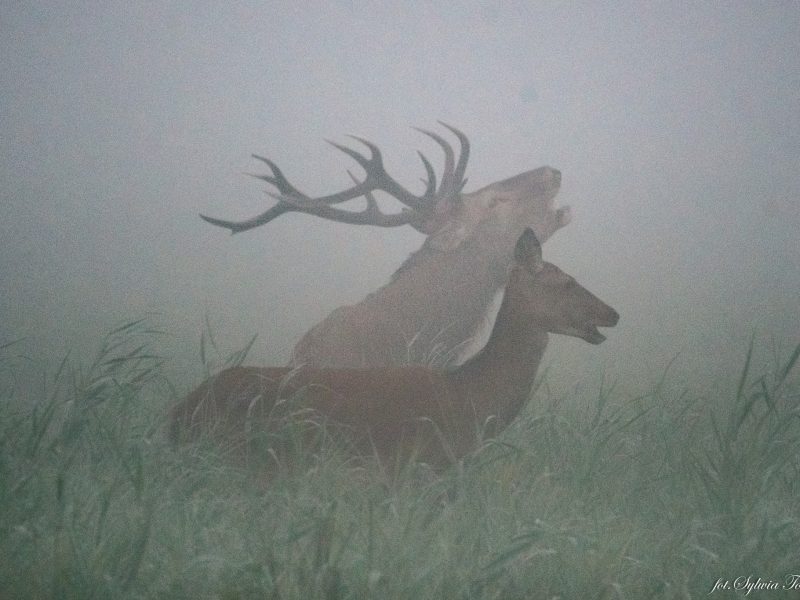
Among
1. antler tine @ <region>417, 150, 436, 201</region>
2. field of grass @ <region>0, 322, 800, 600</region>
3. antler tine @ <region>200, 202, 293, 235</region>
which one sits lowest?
field of grass @ <region>0, 322, 800, 600</region>

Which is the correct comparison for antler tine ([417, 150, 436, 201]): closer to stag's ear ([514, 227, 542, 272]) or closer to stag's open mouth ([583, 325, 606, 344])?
stag's ear ([514, 227, 542, 272])

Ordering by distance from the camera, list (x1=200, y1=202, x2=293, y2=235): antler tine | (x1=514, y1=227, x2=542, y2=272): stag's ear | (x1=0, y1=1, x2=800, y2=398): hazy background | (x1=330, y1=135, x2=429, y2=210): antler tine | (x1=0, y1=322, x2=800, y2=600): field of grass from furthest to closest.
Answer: (x1=0, y1=1, x2=800, y2=398): hazy background → (x1=330, y1=135, x2=429, y2=210): antler tine → (x1=200, y1=202, x2=293, y2=235): antler tine → (x1=514, y1=227, x2=542, y2=272): stag's ear → (x1=0, y1=322, x2=800, y2=600): field of grass

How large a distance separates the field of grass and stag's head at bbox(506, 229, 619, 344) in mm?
377

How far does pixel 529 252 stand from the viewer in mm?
2309

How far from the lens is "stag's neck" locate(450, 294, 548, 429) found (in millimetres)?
2211

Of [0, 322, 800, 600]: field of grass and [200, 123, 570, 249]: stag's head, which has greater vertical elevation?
[200, 123, 570, 249]: stag's head

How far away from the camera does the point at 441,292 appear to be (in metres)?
3.55

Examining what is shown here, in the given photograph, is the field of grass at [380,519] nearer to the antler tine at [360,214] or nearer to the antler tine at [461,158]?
the antler tine at [360,214]

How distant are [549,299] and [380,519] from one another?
88cm

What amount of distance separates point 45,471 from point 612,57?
3225mm

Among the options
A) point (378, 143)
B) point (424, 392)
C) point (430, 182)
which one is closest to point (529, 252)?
point (424, 392)

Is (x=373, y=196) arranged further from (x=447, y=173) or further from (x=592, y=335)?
(x=592, y=335)

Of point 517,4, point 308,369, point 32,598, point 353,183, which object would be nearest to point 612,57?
point 517,4

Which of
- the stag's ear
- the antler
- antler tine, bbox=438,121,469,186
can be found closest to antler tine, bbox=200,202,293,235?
the antler
